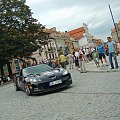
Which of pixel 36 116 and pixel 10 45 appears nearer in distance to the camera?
pixel 36 116

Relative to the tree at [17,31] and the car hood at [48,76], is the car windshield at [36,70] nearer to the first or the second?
the car hood at [48,76]

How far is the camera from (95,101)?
7.97 metres

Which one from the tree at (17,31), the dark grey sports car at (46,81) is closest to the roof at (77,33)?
the tree at (17,31)

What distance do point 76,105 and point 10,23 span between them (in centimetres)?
3925

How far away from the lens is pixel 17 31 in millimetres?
43969

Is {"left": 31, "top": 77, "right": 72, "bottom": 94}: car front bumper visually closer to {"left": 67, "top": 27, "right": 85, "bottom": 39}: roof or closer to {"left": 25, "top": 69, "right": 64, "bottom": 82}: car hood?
{"left": 25, "top": 69, "right": 64, "bottom": 82}: car hood

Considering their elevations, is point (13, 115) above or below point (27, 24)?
below

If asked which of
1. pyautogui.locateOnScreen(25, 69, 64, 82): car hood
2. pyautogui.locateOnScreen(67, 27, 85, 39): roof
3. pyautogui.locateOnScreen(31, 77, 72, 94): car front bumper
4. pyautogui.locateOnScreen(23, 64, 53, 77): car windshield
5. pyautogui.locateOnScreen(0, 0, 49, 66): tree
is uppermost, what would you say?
pyautogui.locateOnScreen(67, 27, 85, 39): roof

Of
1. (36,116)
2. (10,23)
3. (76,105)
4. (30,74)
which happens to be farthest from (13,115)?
(10,23)

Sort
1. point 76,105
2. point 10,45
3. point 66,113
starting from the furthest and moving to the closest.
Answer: point 10,45, point 76,105, point 66,113

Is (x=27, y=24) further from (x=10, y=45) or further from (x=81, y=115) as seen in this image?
(x=81, y=115)

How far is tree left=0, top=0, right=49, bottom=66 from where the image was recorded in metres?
41.7

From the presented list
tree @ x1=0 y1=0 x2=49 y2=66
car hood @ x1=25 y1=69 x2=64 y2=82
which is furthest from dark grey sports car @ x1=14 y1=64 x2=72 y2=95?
tree @ x1=0 y1=0 x2=49 y2=66

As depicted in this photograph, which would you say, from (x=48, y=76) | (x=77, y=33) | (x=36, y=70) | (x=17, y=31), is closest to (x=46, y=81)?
(x=48, y=76)
